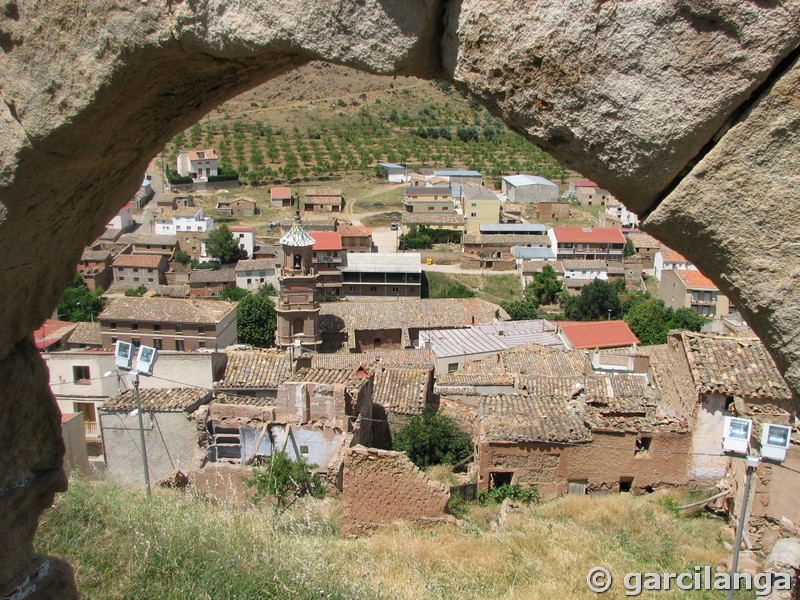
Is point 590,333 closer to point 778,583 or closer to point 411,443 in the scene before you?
point 411,443

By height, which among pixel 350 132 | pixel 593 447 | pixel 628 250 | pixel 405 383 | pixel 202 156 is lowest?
pixel 593 447

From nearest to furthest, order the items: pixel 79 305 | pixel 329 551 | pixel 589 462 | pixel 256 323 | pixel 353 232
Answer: pixel 329 551
pixel 589 462
pixel 256 323
pixel 79 305
pixel 353 232

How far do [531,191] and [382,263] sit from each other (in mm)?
19836

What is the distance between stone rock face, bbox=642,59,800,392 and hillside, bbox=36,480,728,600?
283 cm

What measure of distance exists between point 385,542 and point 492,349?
18.4m

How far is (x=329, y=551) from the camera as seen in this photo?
18.2 ft

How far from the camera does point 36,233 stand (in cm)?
254

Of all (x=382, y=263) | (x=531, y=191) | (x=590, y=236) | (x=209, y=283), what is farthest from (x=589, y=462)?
(x=531, y=191)

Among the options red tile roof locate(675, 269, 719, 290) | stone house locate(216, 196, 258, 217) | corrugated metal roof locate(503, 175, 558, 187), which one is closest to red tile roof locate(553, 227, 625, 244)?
red tile roof locate(675, 269, 719, 290)

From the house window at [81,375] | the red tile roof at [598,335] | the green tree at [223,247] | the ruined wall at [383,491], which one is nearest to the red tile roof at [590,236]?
the red tile roof at [598,335]

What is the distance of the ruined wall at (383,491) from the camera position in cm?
847

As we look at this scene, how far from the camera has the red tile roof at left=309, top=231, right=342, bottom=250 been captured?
37388 mm

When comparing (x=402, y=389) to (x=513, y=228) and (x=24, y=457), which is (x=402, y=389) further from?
(x=513, y=228)

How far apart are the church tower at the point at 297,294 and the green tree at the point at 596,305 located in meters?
13.4
